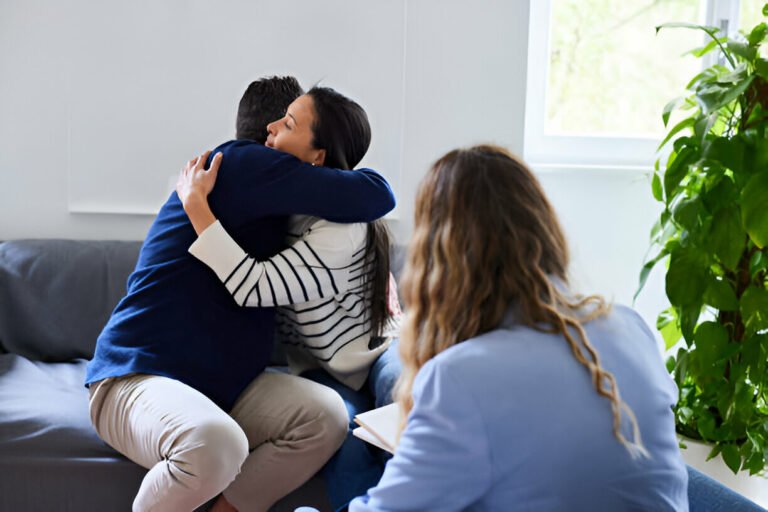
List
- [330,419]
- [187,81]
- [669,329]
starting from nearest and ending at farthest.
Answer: [330,419] < [669,329] < [187,81]

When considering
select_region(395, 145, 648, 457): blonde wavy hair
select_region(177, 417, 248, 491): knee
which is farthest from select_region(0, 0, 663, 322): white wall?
select_region(395, 145, 648, 457): blonde wavy hair

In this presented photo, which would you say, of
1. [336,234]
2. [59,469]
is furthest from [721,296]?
[59,469]

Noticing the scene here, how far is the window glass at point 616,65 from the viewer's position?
3193 mm

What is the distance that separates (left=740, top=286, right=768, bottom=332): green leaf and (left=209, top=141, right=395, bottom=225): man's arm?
1053mm

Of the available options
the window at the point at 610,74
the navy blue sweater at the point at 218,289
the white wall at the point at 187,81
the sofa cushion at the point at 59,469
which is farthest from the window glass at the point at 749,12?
the sofa cushion at the point at 59,469

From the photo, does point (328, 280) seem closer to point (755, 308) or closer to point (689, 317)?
point (689, 317)

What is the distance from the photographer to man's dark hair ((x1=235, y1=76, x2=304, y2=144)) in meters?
2.11

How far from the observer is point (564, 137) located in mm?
3215

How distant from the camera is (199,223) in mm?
1851

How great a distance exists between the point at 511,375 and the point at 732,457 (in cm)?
159

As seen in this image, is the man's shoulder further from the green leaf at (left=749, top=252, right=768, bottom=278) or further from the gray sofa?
the green leaf at (left=749, top=252, right=768, bottom=278)

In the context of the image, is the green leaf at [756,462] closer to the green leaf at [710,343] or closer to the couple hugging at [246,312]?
the green leaf at [710,343]

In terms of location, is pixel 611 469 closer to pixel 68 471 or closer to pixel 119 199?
pixel 68 471

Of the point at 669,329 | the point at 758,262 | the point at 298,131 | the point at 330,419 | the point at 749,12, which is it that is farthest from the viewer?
the point at 749,12
